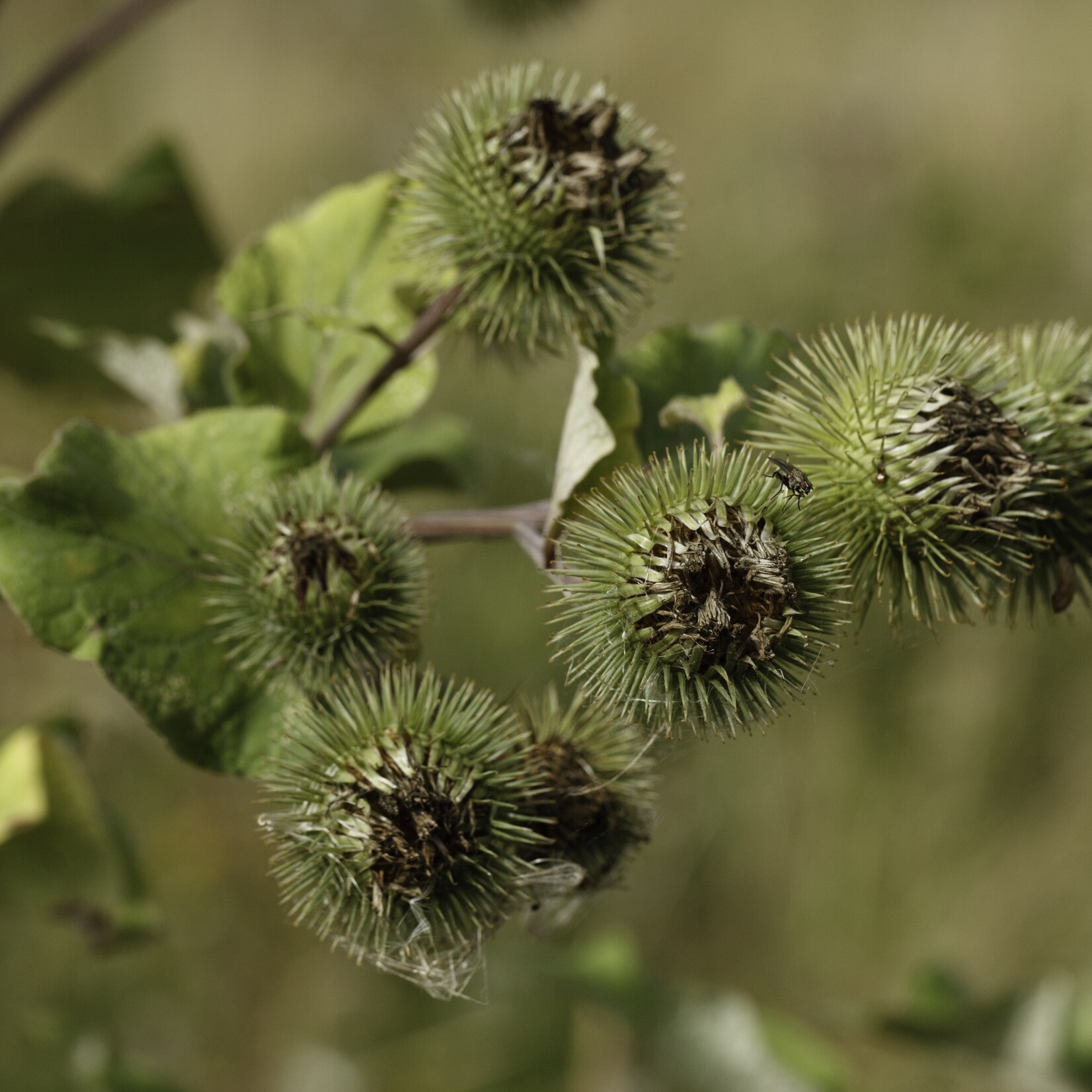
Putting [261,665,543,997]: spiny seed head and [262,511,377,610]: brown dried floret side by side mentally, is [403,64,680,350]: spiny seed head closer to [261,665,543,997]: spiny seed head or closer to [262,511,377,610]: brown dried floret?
[262,511,377,610]: brown dried floret

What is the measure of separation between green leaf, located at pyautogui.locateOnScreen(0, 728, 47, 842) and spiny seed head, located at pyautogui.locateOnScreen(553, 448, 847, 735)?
1.13m

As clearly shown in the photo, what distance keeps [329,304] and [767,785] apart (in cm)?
325

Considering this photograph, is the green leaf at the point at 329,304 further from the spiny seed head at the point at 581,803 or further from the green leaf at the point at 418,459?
the spiny seed head at the point at 581,803

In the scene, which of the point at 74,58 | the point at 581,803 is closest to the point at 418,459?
the point at 581,803

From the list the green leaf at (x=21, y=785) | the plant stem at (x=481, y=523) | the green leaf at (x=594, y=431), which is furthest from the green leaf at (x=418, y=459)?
the green leaf at (x=21, y=785)

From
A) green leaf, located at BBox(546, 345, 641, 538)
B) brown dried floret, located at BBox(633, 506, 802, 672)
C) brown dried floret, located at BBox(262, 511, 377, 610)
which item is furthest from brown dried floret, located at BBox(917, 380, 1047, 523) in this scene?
brown dried floret, located at BBox(262, 511, 377, 610)

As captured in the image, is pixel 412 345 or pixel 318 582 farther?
pixel 412 345

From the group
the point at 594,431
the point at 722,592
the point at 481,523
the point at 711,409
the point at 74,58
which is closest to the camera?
the point at 722,592

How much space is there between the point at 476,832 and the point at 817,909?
11.6 feet

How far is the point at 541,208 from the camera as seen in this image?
4.97 feet

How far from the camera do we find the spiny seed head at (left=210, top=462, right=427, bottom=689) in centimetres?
144

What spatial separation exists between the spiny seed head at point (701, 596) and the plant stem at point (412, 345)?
46 centimetres

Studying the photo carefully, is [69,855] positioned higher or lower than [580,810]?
lower

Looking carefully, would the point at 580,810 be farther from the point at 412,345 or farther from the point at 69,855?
the point at 69,855
